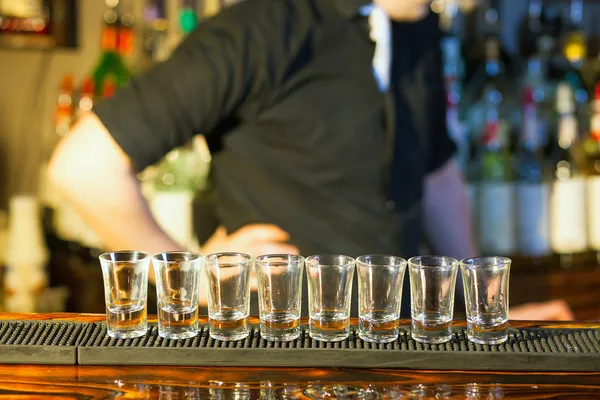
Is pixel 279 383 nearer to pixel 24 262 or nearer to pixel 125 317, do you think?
pixel 125 317

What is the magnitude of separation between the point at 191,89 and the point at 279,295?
0.55 meters

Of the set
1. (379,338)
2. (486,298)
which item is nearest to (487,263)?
(486,298)

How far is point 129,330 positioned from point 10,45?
1.81 m

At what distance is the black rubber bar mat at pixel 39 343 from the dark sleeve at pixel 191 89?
0.46 m

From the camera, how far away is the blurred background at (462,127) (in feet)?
7.54

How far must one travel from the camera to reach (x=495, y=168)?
253cm

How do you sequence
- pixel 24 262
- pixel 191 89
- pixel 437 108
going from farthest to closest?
1. pixel 24 262
2. pixel 437 108
3. pixel 191 89

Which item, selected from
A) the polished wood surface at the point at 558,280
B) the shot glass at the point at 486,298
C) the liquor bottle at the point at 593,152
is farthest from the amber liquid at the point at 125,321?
the liquor bottle at the point at 593,152

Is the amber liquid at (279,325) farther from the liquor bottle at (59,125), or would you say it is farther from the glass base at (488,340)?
the liquor bottle at (59,125)

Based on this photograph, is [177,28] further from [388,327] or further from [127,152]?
[388,327]

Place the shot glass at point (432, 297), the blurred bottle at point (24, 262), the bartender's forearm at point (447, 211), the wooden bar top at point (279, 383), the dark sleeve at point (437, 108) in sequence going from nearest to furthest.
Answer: the wooden bar top at point (279, 383)
the shot glass at point (432, 297)
the dark sleeve at point (437, 108)
the bartender's forearm at point (447, 211)
the blurred bottle at point (24, 262)

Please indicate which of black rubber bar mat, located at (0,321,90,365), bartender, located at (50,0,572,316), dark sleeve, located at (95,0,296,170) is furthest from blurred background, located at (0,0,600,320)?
black rubber bar mat, located at (0,321,90,365)

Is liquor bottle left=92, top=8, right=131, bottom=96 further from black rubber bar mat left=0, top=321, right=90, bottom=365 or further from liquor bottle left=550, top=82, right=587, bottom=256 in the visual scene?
black rubber bar mat left=0, top=321, right=90, bottom=365

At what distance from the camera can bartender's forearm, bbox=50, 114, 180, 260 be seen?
1.43m
